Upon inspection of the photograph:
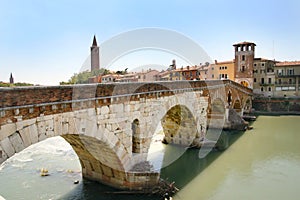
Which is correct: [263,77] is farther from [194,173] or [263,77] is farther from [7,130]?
[7,130]

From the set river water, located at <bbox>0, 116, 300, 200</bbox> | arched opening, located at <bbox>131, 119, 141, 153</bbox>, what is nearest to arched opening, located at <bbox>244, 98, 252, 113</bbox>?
river water, located at <bbox>0, 116, 300, 200</bbox>

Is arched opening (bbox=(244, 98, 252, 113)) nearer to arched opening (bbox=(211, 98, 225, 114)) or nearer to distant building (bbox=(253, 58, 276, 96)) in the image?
distant building (bbox=(253, 58, 276, 96))

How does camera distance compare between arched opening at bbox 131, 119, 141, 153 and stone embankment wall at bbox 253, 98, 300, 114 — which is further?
stone embankment wall at bbox 253, 98, 300, 114

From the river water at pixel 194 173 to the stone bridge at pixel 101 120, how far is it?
985 millimetres

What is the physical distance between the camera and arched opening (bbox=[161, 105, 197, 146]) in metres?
14.8

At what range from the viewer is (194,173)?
37.9 feet

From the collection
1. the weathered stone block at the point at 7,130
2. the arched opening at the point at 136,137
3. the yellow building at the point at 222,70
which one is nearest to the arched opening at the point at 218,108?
the arched opening at the point at 136,137

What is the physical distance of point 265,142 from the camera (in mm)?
16531

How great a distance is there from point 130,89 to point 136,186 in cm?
344

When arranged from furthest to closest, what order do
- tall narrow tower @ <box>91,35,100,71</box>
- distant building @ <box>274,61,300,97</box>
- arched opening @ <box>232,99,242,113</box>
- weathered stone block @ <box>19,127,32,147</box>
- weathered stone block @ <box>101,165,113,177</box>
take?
tall narrow tower @ <box>91,35,100,71</box> < distant building @ <box>274,61,300,97</box> < arched opening @ <box>232,99,242,113</box> < weathered stone block @ <box>101,165,113,177</box> < weathered stone block @ <box>19,127,32,147</box>

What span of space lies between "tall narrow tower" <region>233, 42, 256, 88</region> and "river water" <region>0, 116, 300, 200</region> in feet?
57.3

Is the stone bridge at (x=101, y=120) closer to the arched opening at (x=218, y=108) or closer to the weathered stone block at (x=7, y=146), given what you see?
the weathered stone block at (x=7, y=146)

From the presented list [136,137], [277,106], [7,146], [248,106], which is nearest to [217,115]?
[248,106]

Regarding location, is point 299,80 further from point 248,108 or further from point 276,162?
point 276,162
